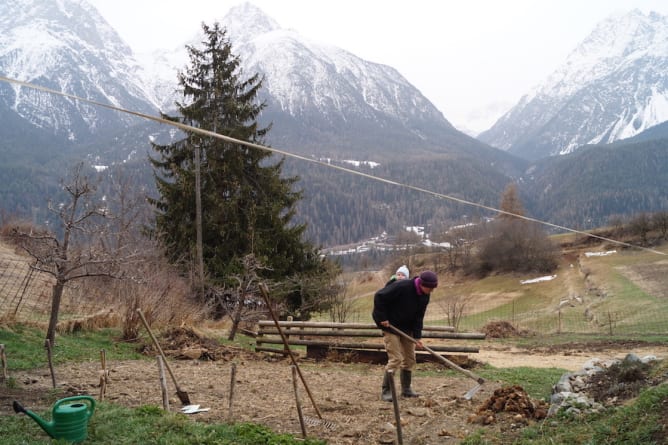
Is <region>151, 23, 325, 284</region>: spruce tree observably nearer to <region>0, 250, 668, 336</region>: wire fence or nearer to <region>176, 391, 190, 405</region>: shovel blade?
<region>0, 250, 668, 336</region>: wire fence

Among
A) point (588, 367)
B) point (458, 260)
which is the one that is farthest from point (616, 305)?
point (458, 260)

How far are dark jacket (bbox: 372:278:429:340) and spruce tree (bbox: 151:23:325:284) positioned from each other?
46.4 ft

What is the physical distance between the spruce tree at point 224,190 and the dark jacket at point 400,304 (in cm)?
1415

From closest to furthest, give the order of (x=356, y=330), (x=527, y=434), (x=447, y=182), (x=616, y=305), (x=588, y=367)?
(x=527, y=434) → (x=588, y=367) → (x=356, y=330) → (x=616, y=305) → (x=447, y=182)

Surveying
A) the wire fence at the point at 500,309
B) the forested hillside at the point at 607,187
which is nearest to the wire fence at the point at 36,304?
the wire fence at the point at 500,309

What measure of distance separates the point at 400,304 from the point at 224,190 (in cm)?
1765

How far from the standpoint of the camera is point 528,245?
6238cm

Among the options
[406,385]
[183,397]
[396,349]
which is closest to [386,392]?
[406,385]

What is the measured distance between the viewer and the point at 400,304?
7594 millimetres

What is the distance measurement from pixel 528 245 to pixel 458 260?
13398mm

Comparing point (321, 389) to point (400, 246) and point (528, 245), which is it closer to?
point (528, 245)

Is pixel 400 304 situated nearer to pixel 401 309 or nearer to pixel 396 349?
pixel 401 309

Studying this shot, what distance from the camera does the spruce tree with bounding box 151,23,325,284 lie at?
74.9 feet

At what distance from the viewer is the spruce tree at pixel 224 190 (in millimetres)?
22844
